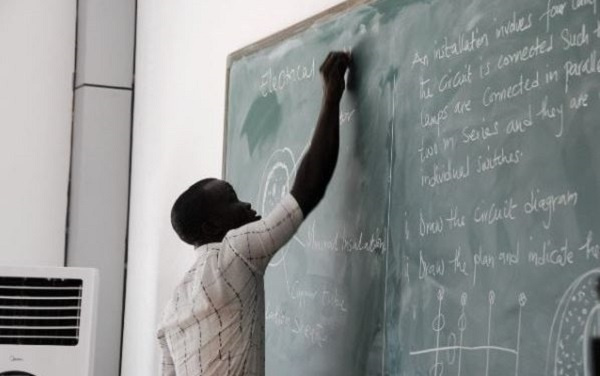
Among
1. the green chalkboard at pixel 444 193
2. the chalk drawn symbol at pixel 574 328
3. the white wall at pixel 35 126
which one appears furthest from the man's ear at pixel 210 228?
the white wall at pixel 35 126

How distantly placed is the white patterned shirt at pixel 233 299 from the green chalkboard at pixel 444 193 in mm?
200

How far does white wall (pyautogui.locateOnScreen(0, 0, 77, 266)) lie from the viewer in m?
4.22

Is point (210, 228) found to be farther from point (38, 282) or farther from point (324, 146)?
point (38, 282)

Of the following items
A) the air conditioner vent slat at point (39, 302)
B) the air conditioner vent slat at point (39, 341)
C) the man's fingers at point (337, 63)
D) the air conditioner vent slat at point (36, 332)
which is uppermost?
the man's fingers at point (337, 63)

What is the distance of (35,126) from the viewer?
427 centimetres

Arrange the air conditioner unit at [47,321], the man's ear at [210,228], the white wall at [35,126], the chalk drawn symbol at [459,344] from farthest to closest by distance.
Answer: the white wall at [35,126] → the air conditioner unit at [47,321] → the man's ear at [210,228] → the chalk drawn symbol at [459,344]

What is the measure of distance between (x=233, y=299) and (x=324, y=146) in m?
0.43

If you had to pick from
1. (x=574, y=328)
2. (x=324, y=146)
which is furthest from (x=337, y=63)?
(x=574, y=328)

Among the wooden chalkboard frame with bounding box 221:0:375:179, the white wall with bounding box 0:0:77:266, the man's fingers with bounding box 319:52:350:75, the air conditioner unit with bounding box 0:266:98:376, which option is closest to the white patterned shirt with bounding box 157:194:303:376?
the man's fingers with bounding box 319:52:350:75

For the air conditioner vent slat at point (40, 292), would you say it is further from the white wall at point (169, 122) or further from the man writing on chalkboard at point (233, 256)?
the man writing on chalkboard at point (233, 256)

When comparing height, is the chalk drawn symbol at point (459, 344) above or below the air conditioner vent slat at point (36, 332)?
above

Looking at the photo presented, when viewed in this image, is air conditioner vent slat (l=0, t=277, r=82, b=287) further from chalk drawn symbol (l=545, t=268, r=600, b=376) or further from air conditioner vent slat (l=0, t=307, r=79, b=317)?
chalk drawn symbol (l=545, t=268, r=600, b=376)

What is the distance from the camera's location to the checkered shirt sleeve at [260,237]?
2135 mm

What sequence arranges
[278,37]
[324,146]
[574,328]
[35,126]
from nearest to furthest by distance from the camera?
[574,328]
[324,146]
[278,37]
[35,126]
